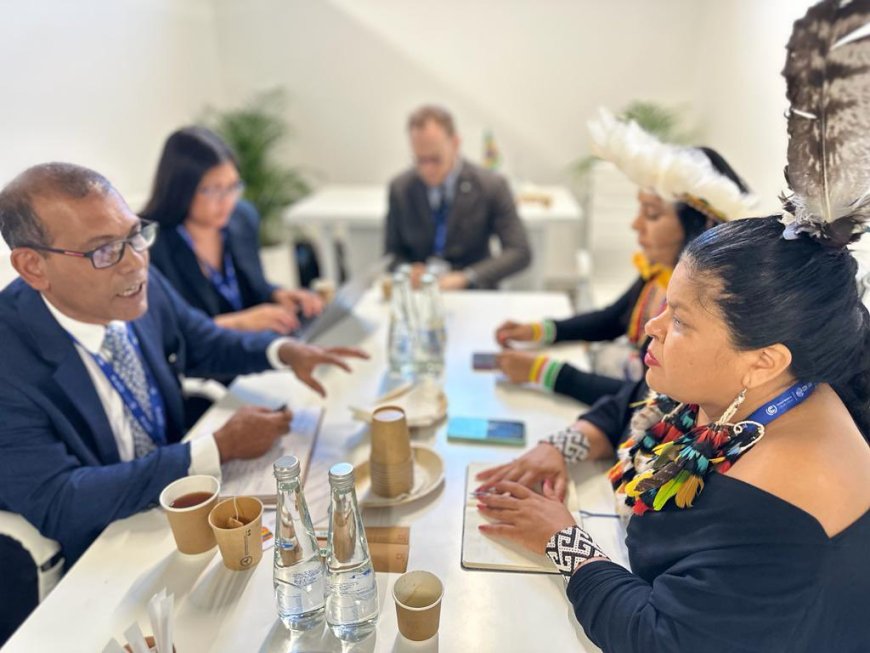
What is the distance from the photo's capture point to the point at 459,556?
101 cm

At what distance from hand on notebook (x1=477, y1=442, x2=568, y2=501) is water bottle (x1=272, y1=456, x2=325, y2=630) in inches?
15.4

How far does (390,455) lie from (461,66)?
329 cm

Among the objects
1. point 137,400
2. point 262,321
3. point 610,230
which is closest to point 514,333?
point 262,321

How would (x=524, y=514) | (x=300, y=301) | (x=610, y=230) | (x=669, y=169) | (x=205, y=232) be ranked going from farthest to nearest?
(x=610, y=230), (x=300, y=301), (x=205, y=232), (x=669, y=169), (x=524, y=514)

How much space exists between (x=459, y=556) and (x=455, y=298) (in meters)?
1.34

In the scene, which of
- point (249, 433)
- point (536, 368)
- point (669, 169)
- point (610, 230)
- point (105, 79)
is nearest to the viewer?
point (249, 433)

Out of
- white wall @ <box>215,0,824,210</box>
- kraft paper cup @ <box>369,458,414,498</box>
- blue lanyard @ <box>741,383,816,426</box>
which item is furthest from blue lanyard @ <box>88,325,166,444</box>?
white wall @ <box>215,0,824,210</box>

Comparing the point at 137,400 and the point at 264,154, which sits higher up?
the point at 264,154

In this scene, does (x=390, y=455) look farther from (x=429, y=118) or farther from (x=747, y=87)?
(x=747, y=87)

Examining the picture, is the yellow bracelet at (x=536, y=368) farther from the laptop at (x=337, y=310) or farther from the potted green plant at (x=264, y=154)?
the potted green plant at (x=264, y=154)

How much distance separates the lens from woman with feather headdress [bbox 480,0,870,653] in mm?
731

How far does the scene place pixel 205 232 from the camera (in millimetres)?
2230

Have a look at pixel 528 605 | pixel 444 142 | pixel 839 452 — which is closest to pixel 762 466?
pixel 839 452

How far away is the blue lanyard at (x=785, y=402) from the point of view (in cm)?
82
